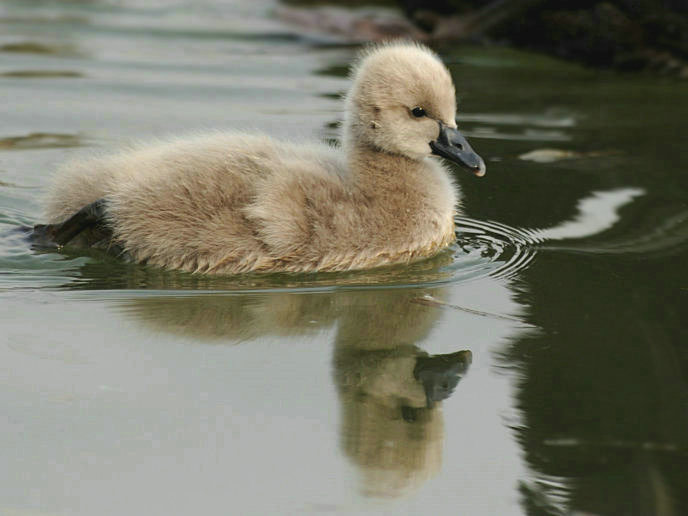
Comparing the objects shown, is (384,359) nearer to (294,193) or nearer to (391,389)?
(391,389)

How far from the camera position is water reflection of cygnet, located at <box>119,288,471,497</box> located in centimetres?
282

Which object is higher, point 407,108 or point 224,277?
point 407,108

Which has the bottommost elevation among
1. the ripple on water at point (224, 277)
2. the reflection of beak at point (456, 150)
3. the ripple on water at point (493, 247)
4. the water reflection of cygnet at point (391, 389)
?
the water reflection of cygnet at point (391, 389)

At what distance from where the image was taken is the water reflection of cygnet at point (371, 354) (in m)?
2.82

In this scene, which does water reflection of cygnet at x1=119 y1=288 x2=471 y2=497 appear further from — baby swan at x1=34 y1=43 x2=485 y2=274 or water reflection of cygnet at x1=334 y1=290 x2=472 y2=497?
baby swan at x1=34 y1=43 x2=485 y2=274

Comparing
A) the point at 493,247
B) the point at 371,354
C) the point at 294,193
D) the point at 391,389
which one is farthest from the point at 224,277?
the point at 391,389

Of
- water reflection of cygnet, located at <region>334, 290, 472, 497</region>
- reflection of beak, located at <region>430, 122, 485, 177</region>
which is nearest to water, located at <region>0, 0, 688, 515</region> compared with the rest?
water reflection of cygnet, located at <region>334, 290, 472, 497</region>

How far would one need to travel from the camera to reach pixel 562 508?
8.67 feet

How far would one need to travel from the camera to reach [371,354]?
3.45 metres

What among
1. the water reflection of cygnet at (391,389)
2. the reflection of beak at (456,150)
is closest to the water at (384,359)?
the water reflection of cygnet at (391,389)

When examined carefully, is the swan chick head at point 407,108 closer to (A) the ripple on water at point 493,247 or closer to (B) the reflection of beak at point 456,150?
(B) the reflection of beak at point 456,150

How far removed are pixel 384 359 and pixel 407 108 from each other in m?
1.30

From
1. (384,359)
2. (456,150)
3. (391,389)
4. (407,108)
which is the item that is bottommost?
(391,389)

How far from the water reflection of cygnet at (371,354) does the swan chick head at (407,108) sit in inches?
25.6
